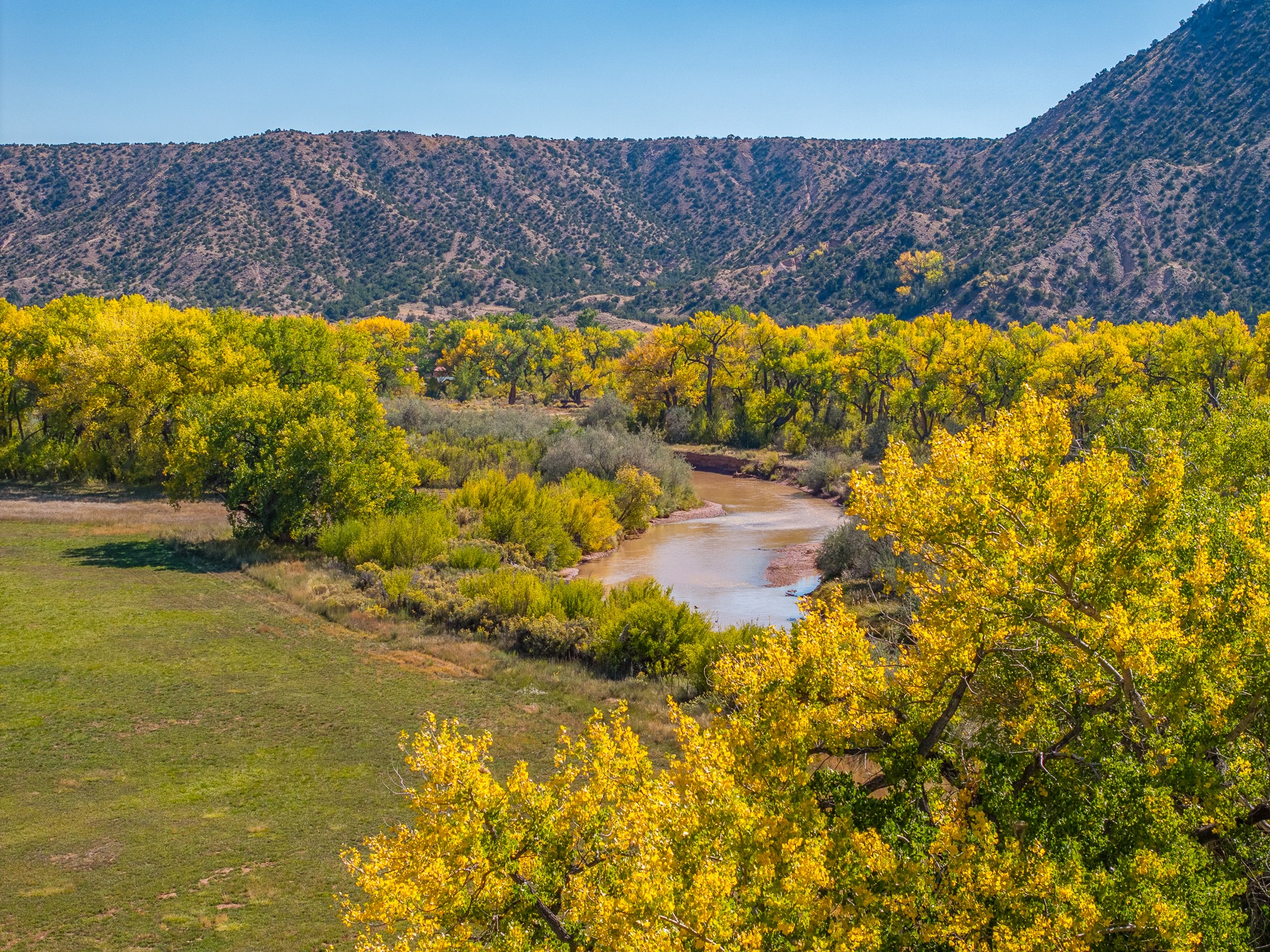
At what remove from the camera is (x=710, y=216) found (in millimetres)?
142125

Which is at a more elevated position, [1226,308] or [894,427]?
[1226,308]

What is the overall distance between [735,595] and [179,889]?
61.2 feet

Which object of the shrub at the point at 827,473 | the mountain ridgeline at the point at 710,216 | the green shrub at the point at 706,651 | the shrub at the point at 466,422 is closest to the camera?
the green shrub at the point at 706,651

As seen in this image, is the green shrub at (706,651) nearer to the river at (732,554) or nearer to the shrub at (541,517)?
the river at (732,554)

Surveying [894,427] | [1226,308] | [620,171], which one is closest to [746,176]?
[620,171]

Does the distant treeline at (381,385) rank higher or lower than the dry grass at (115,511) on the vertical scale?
higher

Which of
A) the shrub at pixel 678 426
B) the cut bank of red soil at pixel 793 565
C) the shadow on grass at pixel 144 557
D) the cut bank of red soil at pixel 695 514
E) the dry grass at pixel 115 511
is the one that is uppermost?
the shrub at pixel 678 426

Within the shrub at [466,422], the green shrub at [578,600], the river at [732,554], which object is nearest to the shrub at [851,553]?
the river at [732,554]

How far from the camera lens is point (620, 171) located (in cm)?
15100

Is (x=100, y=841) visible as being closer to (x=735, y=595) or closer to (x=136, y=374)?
(x=735, y=595)

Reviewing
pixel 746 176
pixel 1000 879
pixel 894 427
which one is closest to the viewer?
pixel 1000 879

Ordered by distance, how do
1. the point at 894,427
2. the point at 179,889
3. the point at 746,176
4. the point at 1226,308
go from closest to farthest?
the point at 179,889
the point at 894,427
the point at 1226,308
the point at 746,176

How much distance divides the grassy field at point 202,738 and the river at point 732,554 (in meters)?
8.40

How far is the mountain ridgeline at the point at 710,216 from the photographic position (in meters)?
74.5
